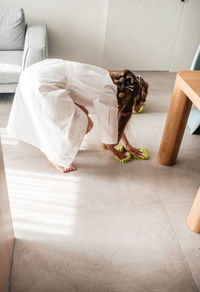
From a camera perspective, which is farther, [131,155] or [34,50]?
[34,50]

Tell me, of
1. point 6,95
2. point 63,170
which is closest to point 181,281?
point 63,170

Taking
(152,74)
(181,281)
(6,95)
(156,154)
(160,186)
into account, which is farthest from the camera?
(152,74)

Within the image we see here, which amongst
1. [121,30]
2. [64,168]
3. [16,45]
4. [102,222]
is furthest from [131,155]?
[121,30]

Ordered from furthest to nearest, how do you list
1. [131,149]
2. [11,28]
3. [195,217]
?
[11,28] → [131,149] → [195,217]

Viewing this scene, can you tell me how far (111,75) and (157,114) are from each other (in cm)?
109

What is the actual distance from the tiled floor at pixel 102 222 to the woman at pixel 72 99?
0.26 m

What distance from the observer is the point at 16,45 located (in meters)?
2.65

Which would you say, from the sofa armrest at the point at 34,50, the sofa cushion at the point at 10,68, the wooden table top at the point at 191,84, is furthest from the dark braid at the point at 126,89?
the sofa cushion at the point at 10,68

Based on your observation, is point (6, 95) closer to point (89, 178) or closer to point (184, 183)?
point (89, 178)

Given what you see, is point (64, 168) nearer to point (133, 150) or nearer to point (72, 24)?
point (133, 150)

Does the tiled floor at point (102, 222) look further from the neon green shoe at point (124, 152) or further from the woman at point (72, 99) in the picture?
the woman at point (72, 99)

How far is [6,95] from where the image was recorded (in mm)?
2707

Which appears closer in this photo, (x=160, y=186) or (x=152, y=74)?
(x=160, y=186)

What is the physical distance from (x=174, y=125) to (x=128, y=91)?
448mm
